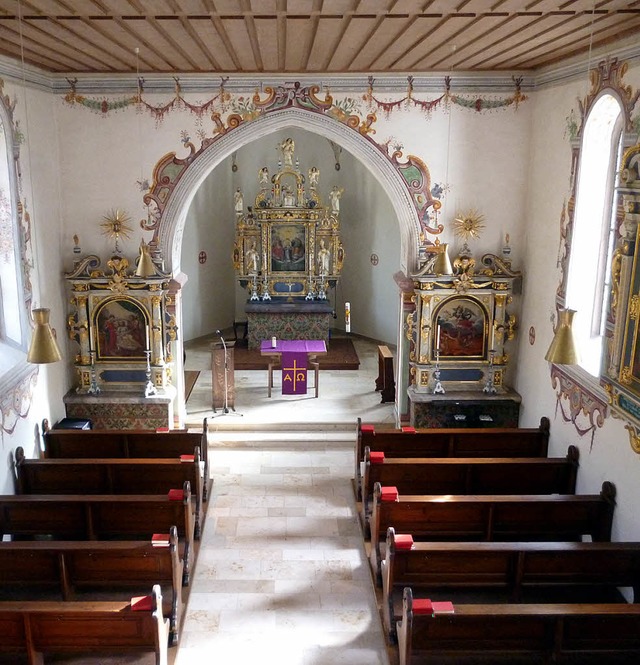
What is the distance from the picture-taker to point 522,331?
11453 mm

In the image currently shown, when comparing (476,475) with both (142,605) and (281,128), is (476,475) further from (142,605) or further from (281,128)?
(281,128)

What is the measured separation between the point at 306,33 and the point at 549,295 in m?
5.25

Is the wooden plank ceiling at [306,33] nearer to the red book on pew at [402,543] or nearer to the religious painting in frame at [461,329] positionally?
the religious painting in frame at [461,329]

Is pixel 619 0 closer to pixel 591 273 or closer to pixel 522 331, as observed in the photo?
pixel 591 273

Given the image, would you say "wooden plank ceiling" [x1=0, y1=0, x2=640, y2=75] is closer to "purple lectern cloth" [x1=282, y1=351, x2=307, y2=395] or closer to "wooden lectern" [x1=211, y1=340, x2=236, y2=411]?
"wooden lectern" [x1=211, y1=340, x2=236, y2=411]

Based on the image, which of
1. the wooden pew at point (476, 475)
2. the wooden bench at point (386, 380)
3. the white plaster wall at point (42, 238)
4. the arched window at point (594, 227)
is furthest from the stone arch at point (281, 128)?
the wooden pew at point (476, 475)

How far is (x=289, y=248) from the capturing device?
57.9 feet

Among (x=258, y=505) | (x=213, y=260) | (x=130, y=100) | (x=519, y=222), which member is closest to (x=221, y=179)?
(x=213, y=260)

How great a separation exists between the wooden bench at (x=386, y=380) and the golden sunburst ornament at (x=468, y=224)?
3.50 m

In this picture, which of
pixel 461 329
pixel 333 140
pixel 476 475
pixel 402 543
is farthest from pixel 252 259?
pixel 402 543

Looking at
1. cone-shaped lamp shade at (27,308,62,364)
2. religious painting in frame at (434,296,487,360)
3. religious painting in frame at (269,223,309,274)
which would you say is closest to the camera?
cone-shaped lamp shade at (27,308,62,364)

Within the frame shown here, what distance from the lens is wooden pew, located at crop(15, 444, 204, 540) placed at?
Answer: 873cm

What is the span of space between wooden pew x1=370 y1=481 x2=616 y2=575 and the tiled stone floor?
0.83 metres

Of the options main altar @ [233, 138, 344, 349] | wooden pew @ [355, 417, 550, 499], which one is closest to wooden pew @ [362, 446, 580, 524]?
wooden pew @ [355, 417, 550, 499]
